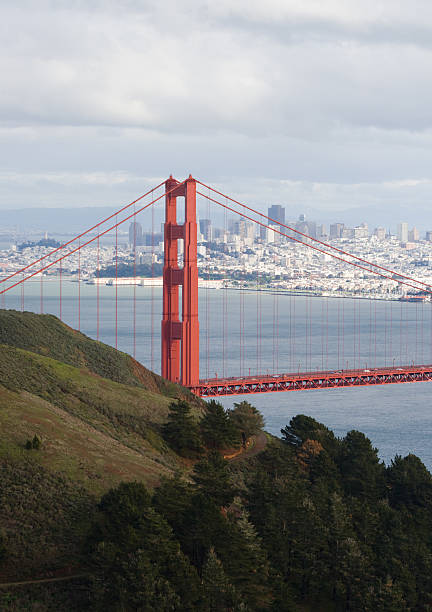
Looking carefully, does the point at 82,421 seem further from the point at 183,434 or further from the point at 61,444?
the point at 61,444

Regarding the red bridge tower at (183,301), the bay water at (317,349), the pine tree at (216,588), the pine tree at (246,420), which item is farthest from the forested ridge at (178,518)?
the bay water at (317,349)

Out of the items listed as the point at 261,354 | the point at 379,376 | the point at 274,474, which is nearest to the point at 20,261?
the point at 261,354

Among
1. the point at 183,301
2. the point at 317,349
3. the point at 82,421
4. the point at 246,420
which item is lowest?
the point at 317,349

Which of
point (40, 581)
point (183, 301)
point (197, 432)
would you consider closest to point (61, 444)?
point (40, 581)

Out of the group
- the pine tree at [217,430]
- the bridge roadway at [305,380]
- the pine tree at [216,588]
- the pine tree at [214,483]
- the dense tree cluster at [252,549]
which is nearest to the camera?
the dense tree cluster at [252,549]

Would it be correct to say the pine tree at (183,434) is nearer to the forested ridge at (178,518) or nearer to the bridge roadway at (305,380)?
the forested ridge at (178,518)

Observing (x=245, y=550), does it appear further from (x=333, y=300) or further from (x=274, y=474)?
(x=333, y=300)
